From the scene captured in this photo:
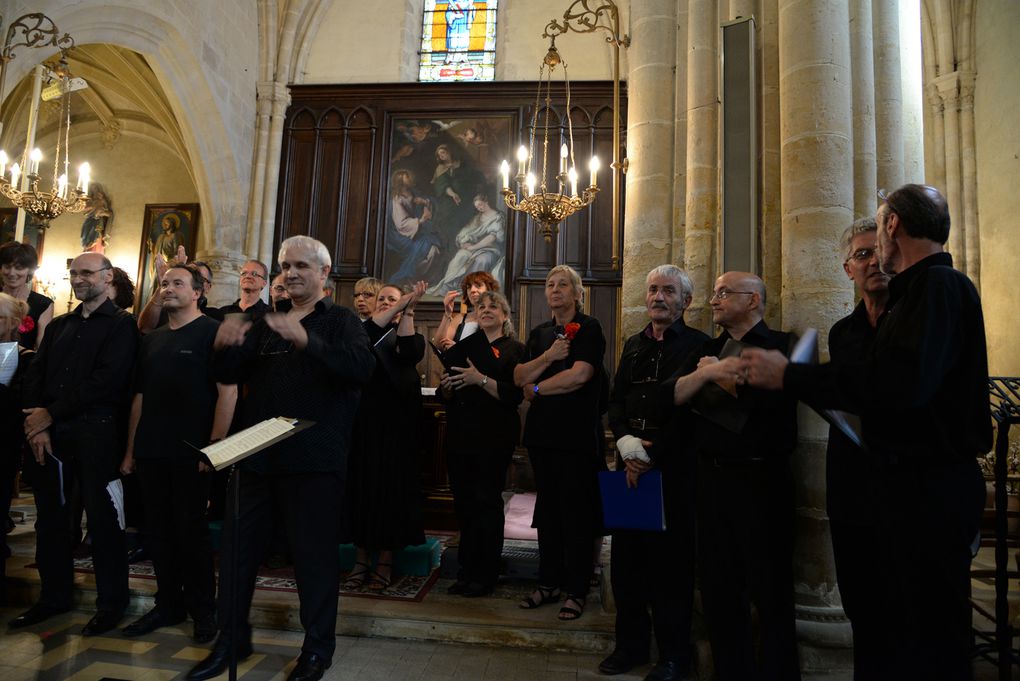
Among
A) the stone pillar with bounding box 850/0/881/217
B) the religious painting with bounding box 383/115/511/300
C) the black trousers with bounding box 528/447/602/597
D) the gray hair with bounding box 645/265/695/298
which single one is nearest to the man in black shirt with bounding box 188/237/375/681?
the black trousers with bounding box 528/447/602/597

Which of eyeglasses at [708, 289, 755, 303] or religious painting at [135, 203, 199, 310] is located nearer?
eyeglasses at [708, 289, 755, 303]

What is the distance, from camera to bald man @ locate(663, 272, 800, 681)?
221cm

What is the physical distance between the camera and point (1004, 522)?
2.32 metres

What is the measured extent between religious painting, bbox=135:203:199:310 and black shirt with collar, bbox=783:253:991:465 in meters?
13.2

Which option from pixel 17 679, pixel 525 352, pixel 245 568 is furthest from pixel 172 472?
pixel 525 352

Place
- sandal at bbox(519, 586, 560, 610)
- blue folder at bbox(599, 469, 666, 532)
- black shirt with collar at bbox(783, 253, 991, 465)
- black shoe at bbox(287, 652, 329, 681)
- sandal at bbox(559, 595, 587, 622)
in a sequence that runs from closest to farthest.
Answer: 1. black shirt with collar at bbox(783, 253, 991, 465)
2. black shoe at bbox(287, 652, 329, 681)
3. blue folder at bbox(599, 469, 666, 532)
4. sandal at bbox(559, 595, 587, 622)
5. sandal at bbox(519, 586, 560, 610)

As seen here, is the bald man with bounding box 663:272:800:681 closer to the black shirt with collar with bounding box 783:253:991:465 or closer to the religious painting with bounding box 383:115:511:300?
the black shirt with collar with bounding box 783:253:991:465

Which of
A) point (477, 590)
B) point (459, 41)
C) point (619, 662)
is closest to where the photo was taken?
point (619, 662)

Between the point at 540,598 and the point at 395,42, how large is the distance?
9298mm

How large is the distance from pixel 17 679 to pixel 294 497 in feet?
4.02

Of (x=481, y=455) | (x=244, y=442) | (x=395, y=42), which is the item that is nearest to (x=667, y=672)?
(x=481, y=455)

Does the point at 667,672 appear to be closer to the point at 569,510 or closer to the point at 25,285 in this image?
the point at 569,510

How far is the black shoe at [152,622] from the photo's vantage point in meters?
2.86

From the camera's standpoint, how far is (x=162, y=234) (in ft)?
42.8
